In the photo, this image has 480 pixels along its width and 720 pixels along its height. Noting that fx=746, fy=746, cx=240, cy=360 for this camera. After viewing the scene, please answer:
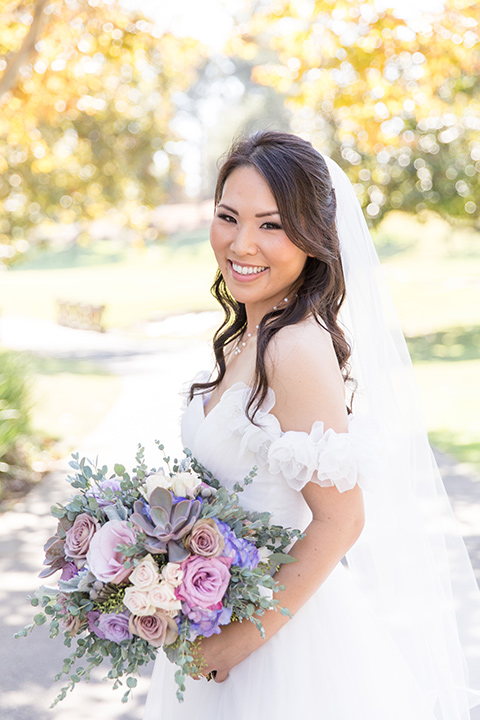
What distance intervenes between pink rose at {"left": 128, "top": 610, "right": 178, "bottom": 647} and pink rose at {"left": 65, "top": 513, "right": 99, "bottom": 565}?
221 millimetres

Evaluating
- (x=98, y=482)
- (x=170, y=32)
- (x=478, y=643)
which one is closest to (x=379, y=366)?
(x=98, y=482)

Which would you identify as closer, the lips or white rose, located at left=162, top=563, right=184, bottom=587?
white rose, located at left=162, top=563, right=184, bottom=587

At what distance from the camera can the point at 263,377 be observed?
2027mm

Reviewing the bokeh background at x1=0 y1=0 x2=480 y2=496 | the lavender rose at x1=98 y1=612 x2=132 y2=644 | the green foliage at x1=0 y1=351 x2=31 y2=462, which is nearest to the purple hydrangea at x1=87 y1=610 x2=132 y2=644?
the lavender rose at x1=98 y1=612 x2=132 y2=644

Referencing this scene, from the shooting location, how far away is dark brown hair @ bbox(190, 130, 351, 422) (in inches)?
82.4

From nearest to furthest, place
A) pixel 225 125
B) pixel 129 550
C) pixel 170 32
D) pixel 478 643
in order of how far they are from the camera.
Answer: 1. pixel 129 550
2. pixel 478 643
3. pixel 170 32
4. pixel 225 125

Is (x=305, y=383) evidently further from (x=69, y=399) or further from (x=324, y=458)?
(x=69, y=399)

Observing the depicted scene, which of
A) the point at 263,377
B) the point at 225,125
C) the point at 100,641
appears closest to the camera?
the point at 100,641

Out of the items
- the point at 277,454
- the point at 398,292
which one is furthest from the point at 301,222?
the point at 398,292

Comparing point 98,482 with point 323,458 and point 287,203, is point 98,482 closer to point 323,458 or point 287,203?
point 323,458

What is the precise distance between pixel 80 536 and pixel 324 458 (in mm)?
654

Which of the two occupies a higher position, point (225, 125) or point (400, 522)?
point (225, 125)

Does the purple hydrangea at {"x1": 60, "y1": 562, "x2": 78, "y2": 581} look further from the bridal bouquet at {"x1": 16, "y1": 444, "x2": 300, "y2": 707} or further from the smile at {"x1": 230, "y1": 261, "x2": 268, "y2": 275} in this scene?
the smile at {"x1": 230, "y1": 261, "x2": 268, "y2": 275}

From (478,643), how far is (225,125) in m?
60.2
